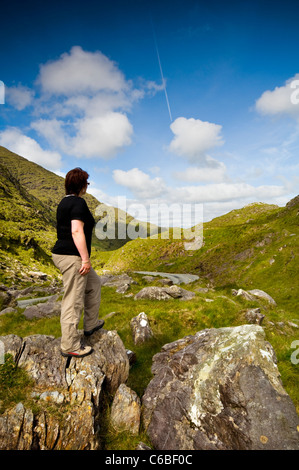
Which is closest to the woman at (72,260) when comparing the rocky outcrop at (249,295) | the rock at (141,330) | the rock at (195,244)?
the rock at (141,330)

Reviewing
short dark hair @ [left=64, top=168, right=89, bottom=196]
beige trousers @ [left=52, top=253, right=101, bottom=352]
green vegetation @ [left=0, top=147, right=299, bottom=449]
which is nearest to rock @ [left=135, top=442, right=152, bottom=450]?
green vegetation @ [left=0, top=147, right=299, bottom=449]

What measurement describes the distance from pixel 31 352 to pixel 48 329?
27.0ft

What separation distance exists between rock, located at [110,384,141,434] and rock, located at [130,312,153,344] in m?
5.06

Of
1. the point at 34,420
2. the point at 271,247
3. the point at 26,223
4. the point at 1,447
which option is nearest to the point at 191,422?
the point at 34,420

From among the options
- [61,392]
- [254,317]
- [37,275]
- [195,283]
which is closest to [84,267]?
[61,392]

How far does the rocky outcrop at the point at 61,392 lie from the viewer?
16.9 ft

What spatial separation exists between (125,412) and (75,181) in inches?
298

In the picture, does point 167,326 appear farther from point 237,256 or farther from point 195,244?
point 195,244

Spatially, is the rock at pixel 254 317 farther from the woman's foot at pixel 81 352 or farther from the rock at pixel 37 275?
the rock at pixel 37 275

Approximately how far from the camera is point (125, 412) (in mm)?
6520

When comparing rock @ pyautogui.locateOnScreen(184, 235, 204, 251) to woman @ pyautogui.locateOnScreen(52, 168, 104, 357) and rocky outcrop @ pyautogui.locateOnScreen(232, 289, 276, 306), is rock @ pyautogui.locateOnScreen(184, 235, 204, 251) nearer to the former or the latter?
rocky outcrop @ pyautogui.locateOnScreen(232, 289, 276, 306)

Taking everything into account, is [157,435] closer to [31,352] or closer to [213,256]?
[31,352]

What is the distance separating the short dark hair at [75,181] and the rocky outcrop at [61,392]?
18.2 ft
